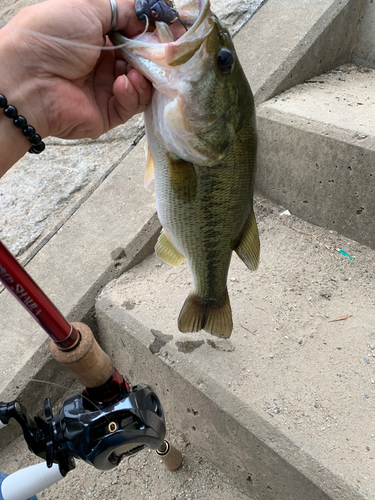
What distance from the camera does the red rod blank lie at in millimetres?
1047

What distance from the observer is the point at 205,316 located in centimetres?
161

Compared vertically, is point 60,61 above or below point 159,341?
above

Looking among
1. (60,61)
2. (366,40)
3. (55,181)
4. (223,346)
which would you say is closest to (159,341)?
(223,346)

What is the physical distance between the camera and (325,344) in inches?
68.9

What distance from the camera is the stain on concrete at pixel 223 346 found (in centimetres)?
176

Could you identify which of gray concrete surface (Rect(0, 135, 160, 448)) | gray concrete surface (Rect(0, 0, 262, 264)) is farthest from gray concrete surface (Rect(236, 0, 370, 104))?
gray concrete surface (Rect(0, 135, 160, 448))

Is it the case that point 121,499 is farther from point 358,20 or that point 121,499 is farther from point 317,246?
point 358,20

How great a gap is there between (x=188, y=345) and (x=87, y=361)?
67cm

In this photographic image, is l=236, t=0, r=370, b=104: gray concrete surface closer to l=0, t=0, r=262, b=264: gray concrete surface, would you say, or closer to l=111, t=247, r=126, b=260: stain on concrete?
l=0, t=0, r=262, b=264: gray concrete surface

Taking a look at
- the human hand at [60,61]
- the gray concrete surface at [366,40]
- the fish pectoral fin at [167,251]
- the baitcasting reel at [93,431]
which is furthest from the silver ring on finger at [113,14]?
the gray concrete surface at [366,40]

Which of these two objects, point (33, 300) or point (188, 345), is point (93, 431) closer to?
point (33, 300)

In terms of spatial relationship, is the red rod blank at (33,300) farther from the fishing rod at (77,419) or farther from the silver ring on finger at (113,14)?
the silver ring on finger at (113,14)

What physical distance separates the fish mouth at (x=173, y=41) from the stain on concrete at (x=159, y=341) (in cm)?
114

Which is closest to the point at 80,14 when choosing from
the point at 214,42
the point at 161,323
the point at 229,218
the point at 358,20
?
the point at 214,42
